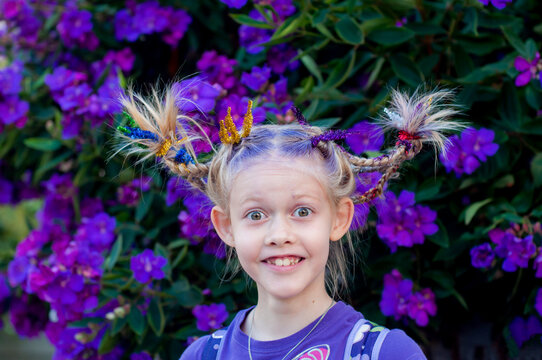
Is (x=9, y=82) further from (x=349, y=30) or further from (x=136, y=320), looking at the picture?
(x=349, y=30)

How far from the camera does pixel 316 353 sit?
1218 millimetres

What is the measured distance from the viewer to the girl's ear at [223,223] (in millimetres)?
1350

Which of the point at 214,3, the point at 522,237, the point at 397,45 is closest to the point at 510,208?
the point at 522,237

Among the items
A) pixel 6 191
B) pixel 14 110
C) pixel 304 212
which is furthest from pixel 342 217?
pixel 6 191

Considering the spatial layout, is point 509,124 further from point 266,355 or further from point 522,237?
point 266,355

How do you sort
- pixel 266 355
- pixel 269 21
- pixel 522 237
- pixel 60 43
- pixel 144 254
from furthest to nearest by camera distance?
1. pixel 60 43
2. pixel 269 21
3. pixel 144 254
4. pixel 522 237
5. pixel 266 355

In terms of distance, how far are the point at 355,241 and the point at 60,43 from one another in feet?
4.74

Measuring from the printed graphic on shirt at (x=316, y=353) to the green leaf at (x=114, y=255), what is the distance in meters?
0.83

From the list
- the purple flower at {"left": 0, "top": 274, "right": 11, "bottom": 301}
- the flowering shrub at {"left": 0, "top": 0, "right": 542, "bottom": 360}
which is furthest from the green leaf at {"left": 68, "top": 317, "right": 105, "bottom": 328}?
the purple flower at {"left": 0, "top": 274, "right": 11, "bottom": 301}

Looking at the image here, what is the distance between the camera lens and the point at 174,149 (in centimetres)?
132

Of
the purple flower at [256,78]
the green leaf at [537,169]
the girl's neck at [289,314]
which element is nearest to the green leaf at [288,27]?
the purple flower at [256,78]

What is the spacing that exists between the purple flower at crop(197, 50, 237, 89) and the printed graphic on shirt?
102 centimetres

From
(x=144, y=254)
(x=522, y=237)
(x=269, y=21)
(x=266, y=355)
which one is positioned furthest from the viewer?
(x=269, y=21)

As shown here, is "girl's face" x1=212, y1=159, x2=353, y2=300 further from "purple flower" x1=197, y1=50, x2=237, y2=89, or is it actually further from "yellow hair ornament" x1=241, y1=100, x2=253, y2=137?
"purple flower" x1=197, y1=50, x2=237, y2=89
